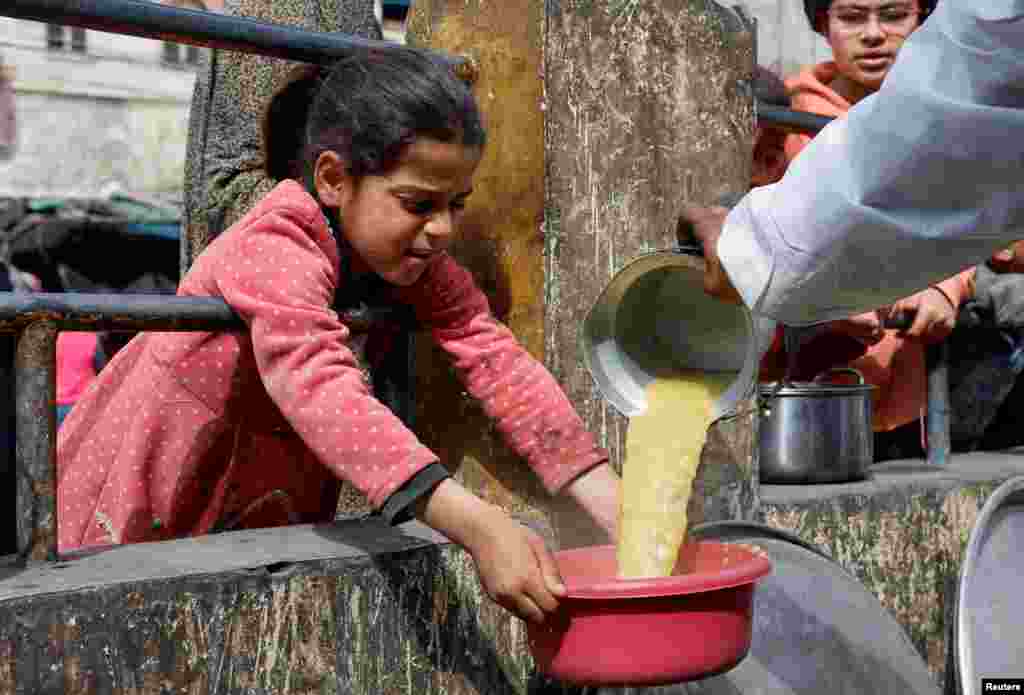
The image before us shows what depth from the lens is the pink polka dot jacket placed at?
228cm

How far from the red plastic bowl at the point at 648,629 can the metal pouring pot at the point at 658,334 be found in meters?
0.47

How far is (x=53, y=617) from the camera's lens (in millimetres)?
1709

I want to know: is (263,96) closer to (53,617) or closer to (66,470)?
(66,470)

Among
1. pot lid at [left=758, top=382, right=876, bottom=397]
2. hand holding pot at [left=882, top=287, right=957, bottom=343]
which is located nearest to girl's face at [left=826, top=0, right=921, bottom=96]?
hand holding pot at [left=882, top=287, right=957, bottom=343]

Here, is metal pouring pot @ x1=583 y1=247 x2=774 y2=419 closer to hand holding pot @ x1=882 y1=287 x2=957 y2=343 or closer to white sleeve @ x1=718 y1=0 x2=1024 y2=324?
white sleeve @ x1=718 y1=0 x2=1024 y2=324

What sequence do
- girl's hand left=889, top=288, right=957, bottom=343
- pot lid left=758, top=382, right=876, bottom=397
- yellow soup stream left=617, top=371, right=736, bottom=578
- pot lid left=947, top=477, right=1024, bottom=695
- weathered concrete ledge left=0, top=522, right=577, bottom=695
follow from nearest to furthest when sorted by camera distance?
weathered concrete ledge left=0, top=522, right=577, bottom=695 < yellow soup stream left=617, top=371, right=736, bottom=578 < pot lid left=947, top=477, right=1024, bottom=695 < pot lid left=758, top=382, right=876, bottom=397 < girl's hand left=889, top=288, right=957, bottom=343

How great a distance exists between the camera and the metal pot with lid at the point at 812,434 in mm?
3023

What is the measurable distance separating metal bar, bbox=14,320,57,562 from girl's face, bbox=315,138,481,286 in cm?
59

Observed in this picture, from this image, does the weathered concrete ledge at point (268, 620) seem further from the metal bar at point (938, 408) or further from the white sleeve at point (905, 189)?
the metal bar at point (938, 408)

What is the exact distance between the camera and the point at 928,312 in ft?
11.0

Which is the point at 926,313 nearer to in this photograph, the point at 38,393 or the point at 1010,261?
the point at 1010,261

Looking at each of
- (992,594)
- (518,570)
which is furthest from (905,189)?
(992,594)

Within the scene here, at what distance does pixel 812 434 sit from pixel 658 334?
74cm

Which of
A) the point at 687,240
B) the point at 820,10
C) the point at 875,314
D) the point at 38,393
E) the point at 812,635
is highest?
the point at 820,10
